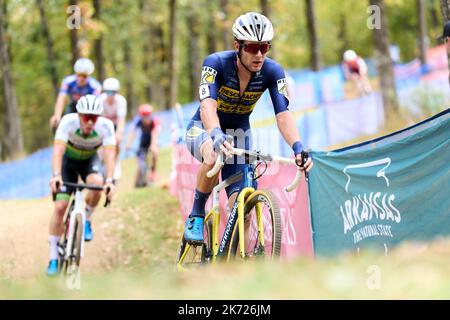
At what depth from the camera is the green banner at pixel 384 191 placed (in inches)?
251

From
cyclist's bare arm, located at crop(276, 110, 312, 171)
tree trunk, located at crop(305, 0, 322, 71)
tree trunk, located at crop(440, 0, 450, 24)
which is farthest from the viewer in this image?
tree trunk, located at crop(305, 0, 322, 71)

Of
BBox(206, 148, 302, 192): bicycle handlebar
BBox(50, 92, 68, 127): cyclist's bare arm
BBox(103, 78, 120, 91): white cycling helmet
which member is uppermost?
BBox(103, 78, 120, 91): white cycling helmet

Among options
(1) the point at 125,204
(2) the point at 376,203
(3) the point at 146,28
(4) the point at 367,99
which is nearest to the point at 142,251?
(1) the point at 125,204

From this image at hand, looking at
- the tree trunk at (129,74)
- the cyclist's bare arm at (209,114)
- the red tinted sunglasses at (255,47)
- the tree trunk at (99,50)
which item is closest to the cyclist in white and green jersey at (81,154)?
the cyclist's bare arm at (209,114)

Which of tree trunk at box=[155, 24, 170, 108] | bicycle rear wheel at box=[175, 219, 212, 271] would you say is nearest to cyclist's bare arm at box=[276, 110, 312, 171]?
bicycle rear wheel at box=[175, 219, 212, 271]

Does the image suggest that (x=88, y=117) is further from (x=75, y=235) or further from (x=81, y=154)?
(x=75, y=235)

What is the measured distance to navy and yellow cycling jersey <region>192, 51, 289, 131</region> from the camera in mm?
6895

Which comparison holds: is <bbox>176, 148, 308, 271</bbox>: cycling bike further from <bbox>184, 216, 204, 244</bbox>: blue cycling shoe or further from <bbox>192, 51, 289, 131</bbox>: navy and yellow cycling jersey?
<bbox>192, 51, 289, 131</bbox>: navy and yellow cycling jersey

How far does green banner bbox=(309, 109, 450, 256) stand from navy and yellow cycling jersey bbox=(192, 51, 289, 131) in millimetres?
1077

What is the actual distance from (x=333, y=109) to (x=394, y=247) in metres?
15.2

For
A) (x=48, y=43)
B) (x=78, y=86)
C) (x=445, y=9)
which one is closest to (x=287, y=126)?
(x=445, y=9)

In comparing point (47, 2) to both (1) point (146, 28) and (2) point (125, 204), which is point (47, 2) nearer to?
(1) point (146, 28)

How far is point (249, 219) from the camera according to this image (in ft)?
21.5

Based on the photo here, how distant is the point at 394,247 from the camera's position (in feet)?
22.2
